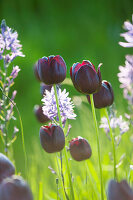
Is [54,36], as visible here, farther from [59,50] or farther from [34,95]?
[34,95]

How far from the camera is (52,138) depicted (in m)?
0.30

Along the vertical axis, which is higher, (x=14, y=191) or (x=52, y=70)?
(x=52, y=70)

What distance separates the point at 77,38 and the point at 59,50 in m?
0.22

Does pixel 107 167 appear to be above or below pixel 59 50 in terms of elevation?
below

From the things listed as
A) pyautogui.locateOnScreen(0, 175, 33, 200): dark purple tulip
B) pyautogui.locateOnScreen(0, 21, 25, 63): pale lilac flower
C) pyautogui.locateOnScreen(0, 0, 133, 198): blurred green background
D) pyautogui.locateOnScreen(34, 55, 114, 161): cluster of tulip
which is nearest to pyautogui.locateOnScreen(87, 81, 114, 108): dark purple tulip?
pyautogui.locateOnScreen(34, 55, 114, 161): cluster of tulip

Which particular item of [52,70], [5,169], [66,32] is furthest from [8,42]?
[66,32]

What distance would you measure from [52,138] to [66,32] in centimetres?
218

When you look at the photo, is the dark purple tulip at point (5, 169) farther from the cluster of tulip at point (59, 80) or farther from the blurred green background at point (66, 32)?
the blurred green background at point (66, 32)

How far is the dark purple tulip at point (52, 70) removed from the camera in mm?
314

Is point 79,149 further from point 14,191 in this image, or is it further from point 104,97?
point 14,191

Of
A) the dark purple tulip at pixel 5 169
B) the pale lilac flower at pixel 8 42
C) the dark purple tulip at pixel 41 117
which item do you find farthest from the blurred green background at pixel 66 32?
the dark purple tulip at pixel 5 169

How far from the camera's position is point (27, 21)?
96.0 inches

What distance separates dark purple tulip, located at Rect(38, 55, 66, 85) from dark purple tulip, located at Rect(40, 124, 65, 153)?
5 centimetres

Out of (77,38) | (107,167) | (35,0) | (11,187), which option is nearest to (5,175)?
(11,187)
